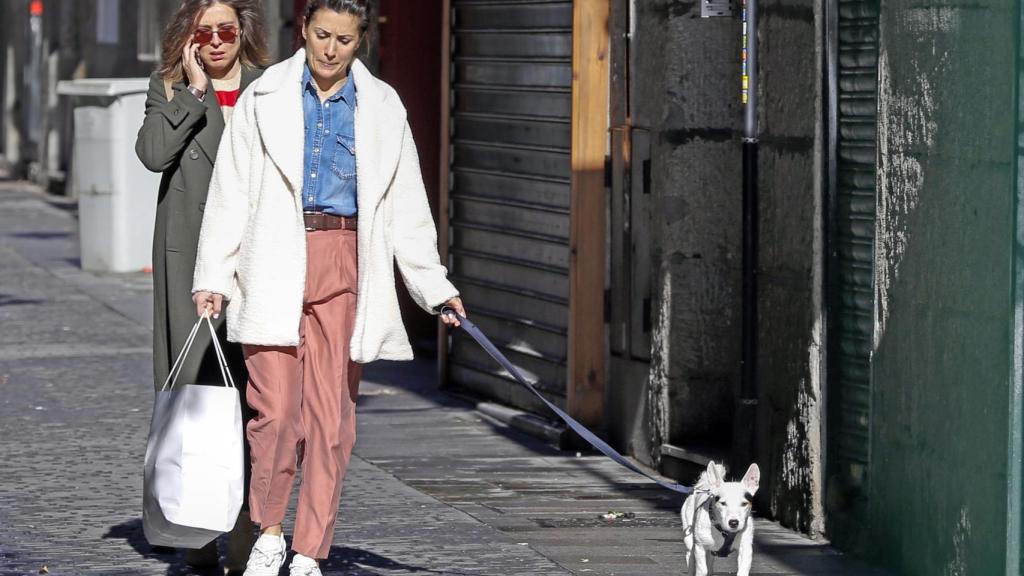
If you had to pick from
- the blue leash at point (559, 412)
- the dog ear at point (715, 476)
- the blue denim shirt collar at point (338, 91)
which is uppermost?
the blue denim shirt collar at point (338, 91)

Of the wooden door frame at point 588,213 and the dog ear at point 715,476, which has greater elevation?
the wooden door frame at point 588,213

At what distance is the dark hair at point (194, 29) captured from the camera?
20.4 feet

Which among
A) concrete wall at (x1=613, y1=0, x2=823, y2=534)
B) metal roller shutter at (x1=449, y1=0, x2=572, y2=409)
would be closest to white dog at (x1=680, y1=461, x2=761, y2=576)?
concrete wall at (x1=613, y1=0, x2=823, y2=534)

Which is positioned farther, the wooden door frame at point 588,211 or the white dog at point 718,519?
the wooden door frame at point 588,211

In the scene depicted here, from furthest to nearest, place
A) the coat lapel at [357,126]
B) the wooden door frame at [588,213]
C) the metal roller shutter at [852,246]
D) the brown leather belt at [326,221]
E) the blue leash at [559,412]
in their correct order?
the wooden door frame at [588,213] → the metal roller shutter at [852,246] → the brown leather belt at [326,221] → the coat lapel at [357,126] → the blue leash at [559,412]

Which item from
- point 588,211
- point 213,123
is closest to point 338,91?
point 213,123

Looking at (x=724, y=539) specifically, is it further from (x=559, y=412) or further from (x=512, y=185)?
(x=512, y=185)

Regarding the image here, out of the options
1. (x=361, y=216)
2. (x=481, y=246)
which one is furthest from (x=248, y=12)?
(x=481, y=246)

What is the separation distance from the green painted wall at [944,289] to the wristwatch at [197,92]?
2.11m

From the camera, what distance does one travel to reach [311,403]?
19.4 feet

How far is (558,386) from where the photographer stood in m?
9.20

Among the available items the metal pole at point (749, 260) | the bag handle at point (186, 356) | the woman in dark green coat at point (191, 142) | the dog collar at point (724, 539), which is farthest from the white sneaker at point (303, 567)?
the metal pole at point (749, 260)

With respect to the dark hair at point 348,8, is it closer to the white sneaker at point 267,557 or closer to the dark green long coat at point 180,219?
the dark green long coat at point 180,219

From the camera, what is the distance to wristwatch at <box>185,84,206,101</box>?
6215mm
